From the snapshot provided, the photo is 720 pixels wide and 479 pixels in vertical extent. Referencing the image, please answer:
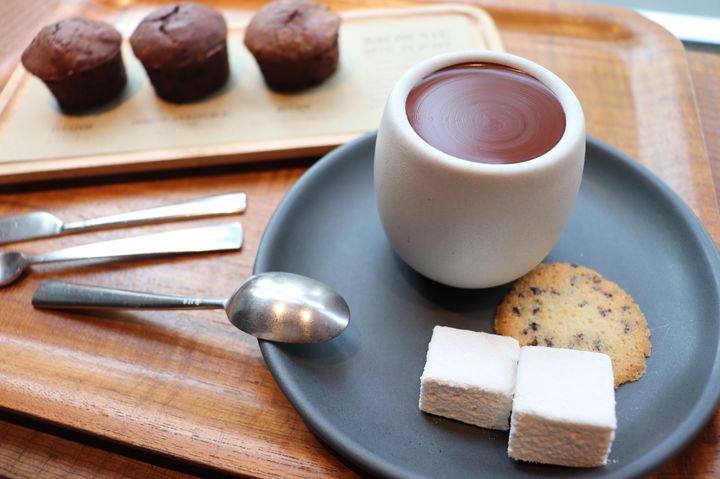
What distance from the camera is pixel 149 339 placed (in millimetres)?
808

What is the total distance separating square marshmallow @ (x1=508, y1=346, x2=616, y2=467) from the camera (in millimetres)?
591

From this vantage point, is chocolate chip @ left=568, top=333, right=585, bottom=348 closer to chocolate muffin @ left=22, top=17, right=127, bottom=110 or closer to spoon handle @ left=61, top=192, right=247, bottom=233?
spoon handle @ left=61, top=192, right=247, bottom=233

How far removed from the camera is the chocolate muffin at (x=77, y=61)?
107cm

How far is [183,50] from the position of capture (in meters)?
1.09

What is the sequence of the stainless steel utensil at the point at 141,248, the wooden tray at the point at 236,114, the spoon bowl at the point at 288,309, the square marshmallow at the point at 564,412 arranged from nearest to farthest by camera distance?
1. the square marshmallow at the point at 564,412
2. the spoon bowl at the point at 288,309
3. the stainless steel utensil at the point at 141,248
4. the wooden tray at the point at 236,114

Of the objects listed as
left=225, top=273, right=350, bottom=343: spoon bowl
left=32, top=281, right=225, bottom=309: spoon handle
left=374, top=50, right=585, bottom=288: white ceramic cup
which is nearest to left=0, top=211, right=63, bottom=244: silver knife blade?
left=32, top=281, right=225, bottom=309: spoon handle

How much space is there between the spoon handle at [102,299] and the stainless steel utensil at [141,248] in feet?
0.18

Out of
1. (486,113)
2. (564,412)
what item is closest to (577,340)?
(564,412)

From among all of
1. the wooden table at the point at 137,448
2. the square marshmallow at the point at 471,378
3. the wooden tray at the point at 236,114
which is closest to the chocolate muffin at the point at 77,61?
the wooden tray at the point at 236,114

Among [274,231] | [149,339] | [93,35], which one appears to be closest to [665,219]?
[274,231]

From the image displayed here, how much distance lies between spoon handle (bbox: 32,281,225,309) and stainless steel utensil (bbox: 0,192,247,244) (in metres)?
0.12

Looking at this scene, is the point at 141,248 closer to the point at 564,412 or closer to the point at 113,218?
the point at 113,218

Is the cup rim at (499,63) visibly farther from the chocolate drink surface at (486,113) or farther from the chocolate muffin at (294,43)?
the chocolate muffin at (294,43)

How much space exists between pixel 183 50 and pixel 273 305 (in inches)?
22.2
